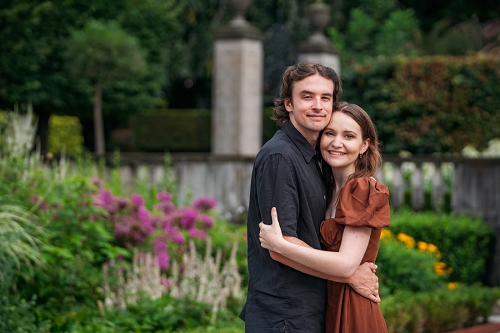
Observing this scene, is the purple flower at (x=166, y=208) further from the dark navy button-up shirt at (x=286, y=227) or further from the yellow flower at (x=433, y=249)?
the dark navy button-up shirt at (x=286, y=227)

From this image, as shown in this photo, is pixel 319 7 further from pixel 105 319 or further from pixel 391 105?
pixel 105 319

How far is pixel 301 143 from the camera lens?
2.87m

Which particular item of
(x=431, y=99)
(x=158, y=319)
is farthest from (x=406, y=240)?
(x=431, y=99)

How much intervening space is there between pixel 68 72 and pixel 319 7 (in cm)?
669

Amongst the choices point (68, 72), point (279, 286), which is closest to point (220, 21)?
point (68, 72)

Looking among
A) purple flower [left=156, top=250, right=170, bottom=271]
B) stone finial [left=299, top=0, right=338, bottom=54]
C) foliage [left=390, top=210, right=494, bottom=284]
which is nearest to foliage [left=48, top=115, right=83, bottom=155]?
stone finial [left=299, top=0, right=338, bottom=54]

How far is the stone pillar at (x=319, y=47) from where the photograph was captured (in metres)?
12.5

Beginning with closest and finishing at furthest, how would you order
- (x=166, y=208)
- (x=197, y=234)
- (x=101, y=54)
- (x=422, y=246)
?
(x=197, y=234) < (x=166, y=208) < (x=422, y=246) < (x=101, y=54)

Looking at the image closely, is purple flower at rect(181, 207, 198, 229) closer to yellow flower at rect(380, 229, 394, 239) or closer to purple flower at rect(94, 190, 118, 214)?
purple flower at rect(94, 190, 118, 214)

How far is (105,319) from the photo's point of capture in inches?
194

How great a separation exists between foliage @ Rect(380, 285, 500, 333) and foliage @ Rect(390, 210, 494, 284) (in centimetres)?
117

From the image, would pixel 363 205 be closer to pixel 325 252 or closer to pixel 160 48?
pixel 325 252

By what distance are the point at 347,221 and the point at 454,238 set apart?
5.98 metres

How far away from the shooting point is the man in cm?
273
